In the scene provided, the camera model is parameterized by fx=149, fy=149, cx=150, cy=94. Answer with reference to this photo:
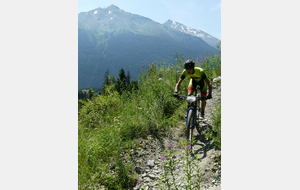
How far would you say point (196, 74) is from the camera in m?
4.30

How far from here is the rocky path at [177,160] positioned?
2650mm

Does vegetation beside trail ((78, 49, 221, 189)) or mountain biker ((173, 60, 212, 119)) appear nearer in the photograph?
vegetation beside trail ((78, 49, 221, 189))

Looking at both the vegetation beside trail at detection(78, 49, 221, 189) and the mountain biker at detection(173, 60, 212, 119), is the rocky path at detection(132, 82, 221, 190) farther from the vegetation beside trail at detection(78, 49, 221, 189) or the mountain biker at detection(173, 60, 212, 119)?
the mountain biker at detection(173, 60, 212, 119)

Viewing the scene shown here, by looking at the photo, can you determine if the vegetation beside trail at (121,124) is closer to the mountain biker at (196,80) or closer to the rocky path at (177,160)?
the rocky path at (177,160)

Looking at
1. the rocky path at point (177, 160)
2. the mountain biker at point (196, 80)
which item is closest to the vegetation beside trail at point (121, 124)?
the rocky path at point (177, 160)

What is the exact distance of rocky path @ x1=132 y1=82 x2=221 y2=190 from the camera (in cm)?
265

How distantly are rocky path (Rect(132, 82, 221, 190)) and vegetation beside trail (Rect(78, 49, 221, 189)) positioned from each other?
22 cm

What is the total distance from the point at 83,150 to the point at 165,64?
6.65m

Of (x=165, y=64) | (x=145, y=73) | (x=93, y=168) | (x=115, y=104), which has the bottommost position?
(x=93, y=168)

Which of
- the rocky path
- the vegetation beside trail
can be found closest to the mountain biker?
the vegetation beside trail

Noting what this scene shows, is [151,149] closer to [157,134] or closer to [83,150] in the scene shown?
[157,134]

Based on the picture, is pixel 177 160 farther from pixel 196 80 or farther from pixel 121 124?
pixel 196 80

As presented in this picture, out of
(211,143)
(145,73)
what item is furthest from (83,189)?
(145,73)

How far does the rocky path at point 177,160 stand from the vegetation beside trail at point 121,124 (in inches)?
8.5
